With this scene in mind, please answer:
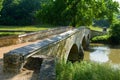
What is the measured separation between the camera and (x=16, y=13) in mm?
70375

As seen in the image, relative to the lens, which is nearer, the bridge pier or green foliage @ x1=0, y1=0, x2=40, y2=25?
the bridge pier

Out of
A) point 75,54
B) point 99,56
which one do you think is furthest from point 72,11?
point 75,54

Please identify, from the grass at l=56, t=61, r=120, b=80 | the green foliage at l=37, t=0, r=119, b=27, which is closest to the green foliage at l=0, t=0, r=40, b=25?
the green foliage at l=37, t=0, r=119, b=27

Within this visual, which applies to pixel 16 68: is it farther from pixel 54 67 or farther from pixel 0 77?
pixel 54 67

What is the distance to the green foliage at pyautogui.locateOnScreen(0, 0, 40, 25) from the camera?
228 feet

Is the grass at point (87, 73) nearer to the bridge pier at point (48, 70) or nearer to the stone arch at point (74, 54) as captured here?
the bridge pier at point (48, 70)

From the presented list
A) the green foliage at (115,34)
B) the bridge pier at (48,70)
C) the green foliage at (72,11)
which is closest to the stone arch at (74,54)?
the green foliage at (72,11)

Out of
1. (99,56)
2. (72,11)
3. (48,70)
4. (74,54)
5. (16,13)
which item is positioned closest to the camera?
(48,70)

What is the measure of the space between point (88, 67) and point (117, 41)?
1546 inches

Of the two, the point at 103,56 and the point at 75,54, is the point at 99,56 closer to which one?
the point at 103,56

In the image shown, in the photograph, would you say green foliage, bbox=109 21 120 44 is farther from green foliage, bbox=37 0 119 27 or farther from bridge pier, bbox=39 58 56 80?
bridge pier, bbox=39 58 56 80

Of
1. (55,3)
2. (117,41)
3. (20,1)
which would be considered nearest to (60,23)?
(55,3)

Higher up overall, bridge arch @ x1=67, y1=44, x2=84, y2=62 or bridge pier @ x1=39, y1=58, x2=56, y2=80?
bridge pier @ x1=39, y1=58, x2=56, y2=80

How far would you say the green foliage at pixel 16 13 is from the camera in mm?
69438
